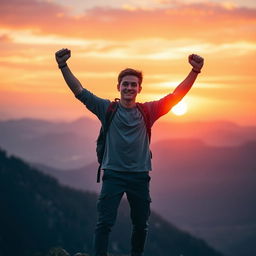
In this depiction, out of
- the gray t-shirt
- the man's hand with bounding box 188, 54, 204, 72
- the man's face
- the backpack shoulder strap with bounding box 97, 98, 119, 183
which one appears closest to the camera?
the gray t-shirt

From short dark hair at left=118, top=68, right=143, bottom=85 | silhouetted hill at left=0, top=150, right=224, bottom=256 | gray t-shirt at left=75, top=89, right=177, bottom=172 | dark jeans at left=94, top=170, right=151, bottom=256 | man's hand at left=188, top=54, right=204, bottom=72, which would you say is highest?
man's hand at left=188, top=54, right=204, bottom=72

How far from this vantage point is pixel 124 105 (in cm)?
759

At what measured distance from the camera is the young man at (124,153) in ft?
23.6

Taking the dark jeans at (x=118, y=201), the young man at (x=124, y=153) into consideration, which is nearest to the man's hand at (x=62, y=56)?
the young man at (x=124, y=153)

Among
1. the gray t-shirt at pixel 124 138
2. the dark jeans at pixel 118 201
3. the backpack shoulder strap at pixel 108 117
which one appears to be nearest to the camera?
the dark jeans at pixel 118 201

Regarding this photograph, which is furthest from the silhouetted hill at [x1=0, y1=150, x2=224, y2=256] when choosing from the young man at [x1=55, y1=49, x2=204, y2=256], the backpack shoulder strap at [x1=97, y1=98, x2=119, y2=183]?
the backpack shoulder strap at [x1=97, y1=98, x2=119, y2=183]

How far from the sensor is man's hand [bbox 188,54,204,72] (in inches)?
310

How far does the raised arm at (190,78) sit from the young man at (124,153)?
154 mm

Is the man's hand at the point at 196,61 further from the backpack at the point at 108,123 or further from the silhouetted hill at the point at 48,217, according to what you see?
the silhouetted hill at the point at 48,217

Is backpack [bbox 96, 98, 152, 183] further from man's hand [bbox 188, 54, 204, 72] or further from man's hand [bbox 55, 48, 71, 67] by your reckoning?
man's hand [bbox 188, 54, 204, 72]

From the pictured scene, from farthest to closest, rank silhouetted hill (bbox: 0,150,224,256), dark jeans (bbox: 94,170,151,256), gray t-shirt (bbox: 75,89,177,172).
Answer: silhouetted hill (bbox: 0,150,224,256), gray t-shirt (bbox: 75,89,177,172), dark jeans (bbox: 94,170,151,256)

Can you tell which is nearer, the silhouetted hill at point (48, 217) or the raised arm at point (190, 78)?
the raised arm at point (190, 78)

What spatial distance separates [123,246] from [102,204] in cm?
10980

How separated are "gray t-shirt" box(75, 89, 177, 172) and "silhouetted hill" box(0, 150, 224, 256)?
312 ft
